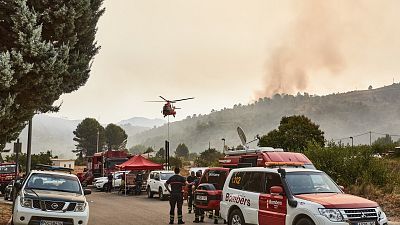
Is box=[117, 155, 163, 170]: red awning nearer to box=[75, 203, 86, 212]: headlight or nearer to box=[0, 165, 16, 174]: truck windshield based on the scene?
box=[0, 165, 16, 174]: truck windshield

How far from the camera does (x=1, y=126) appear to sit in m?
11.9

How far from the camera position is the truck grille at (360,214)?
9.57 metres

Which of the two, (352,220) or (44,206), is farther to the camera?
(44,206)

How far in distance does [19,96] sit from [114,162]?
2788 cm

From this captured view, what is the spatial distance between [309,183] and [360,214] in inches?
65.3

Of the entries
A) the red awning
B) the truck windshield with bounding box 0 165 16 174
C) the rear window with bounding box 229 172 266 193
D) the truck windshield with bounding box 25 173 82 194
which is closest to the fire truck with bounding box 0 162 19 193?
the truck windshield with bounding box 0 165 16 174

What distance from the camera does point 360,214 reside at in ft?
31.8

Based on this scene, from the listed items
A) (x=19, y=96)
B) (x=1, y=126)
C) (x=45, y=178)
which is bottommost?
(x=45, y=178)

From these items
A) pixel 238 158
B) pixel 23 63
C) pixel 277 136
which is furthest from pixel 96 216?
pixel 277 136

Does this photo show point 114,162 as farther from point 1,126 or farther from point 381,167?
point 1,126

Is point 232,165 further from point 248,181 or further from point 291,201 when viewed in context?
point 291,201

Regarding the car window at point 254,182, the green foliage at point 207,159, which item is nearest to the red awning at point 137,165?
the car window at point 254,182

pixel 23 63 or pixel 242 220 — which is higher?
pixel 23 63

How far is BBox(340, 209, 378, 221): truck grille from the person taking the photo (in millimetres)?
9572
